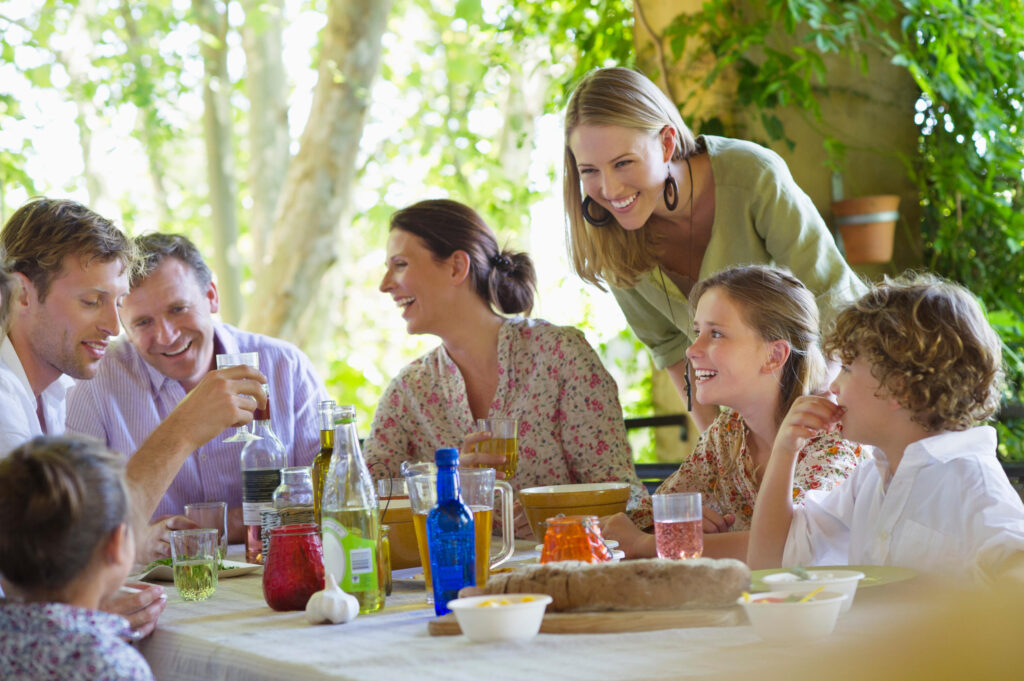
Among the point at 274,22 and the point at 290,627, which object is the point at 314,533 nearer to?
the point at 290,627

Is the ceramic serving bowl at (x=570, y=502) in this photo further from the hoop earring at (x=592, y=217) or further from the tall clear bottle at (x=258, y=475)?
the hoop earring at (x=592, y=217)

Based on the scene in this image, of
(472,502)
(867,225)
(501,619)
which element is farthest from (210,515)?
(867,225)

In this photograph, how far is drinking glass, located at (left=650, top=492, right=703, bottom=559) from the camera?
5.38 feet

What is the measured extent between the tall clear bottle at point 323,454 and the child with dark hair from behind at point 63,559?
0.54 metres

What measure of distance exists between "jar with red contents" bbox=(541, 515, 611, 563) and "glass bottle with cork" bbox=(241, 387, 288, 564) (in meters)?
0.58

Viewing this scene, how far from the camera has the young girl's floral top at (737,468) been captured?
191 centimetres

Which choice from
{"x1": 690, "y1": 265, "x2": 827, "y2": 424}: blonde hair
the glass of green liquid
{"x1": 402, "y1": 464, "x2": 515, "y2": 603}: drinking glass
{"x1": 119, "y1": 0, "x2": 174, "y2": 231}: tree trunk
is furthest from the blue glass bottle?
{"x1": 119, "y1": 0, "x2": 174, "y2": 231}: tree trunk

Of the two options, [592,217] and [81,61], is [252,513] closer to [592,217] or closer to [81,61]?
A: [592,217]

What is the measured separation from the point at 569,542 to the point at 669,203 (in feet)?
3.68

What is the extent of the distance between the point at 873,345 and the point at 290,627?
96 cm

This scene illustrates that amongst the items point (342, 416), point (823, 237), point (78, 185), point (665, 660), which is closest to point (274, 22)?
point (78, 185)

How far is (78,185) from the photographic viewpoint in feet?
30.3

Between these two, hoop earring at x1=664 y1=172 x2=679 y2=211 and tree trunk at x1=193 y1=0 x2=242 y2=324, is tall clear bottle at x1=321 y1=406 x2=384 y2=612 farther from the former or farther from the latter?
tree trunk at x1=193 y1=0 x2=242 y2=324

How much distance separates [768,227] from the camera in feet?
8.05
